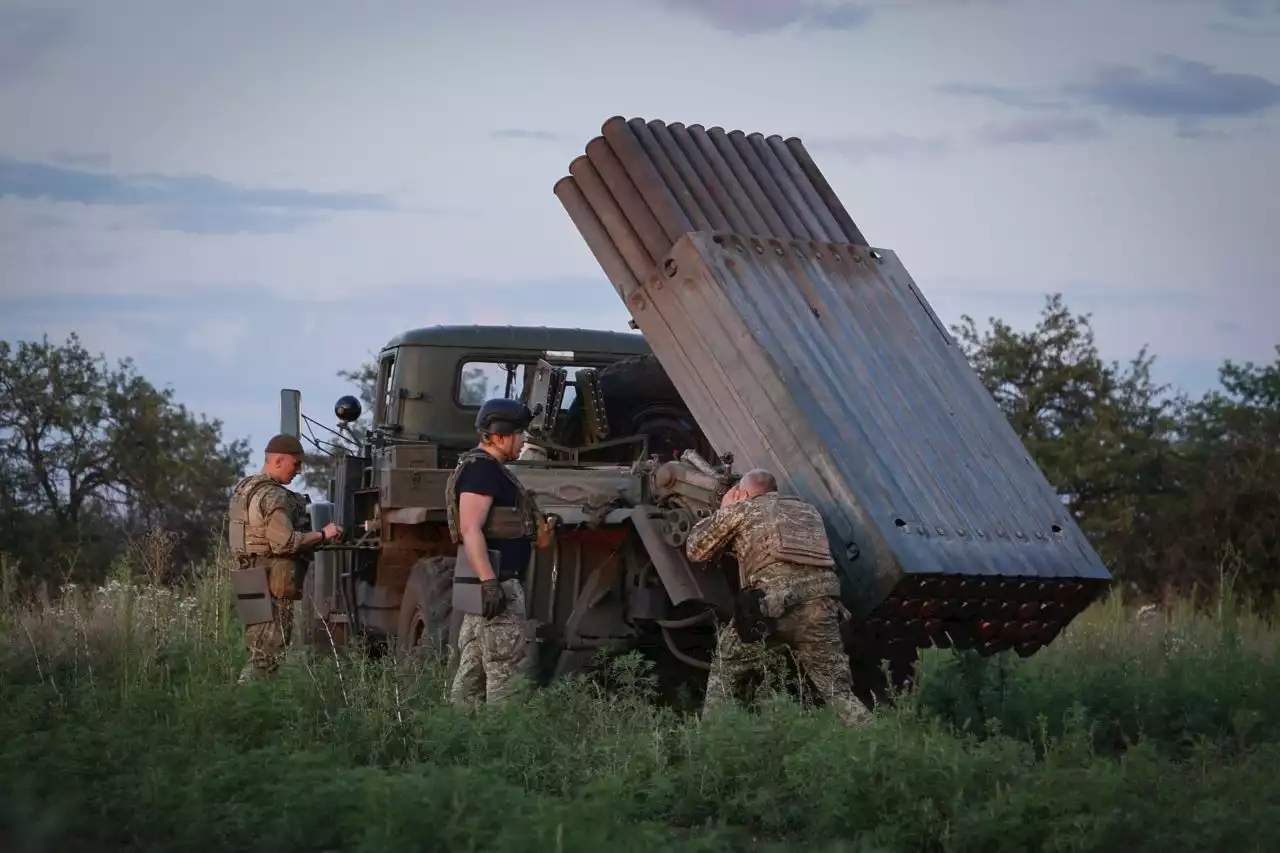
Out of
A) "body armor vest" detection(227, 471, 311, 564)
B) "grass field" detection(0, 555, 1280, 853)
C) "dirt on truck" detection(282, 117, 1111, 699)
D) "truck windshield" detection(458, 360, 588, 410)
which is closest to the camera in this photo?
"grass field" detection(0, 555, 1280, 853)

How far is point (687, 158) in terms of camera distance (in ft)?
37.6

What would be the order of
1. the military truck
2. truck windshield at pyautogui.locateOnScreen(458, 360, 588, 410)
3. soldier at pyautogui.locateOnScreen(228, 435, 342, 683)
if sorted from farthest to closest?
truck windshield at pyautogui.locateOnScreen(458, 360, 588, 410)
soldier at pyautogui.locateOnScreen(228, 435, 342, 683)
the military truck

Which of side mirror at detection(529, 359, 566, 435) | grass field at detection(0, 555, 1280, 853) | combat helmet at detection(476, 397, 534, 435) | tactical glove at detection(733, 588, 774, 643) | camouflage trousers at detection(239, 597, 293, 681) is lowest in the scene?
grass field at detection(0, 555, 1280, 853)

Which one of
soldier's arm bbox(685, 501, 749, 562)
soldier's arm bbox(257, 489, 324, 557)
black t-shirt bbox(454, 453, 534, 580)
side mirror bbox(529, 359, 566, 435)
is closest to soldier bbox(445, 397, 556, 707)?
black t-shirt bbox(454, 453, 534, 580)

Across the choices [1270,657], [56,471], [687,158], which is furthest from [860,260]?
[56,471]

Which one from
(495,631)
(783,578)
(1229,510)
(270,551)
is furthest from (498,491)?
(1229,510)

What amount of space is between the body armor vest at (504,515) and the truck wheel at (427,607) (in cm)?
122

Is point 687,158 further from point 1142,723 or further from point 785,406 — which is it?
point 1142,723

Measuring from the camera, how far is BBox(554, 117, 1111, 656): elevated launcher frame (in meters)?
9.47

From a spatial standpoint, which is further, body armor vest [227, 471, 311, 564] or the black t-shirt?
body armor vest [227, 471, 311, 564]

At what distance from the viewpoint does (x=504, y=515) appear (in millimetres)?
9648

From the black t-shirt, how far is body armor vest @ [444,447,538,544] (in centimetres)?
2

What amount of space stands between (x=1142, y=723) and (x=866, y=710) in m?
2.20

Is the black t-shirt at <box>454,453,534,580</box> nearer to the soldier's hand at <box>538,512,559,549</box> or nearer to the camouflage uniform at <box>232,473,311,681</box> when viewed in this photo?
the soldier's hand at <box>538,512,559,549</box>
